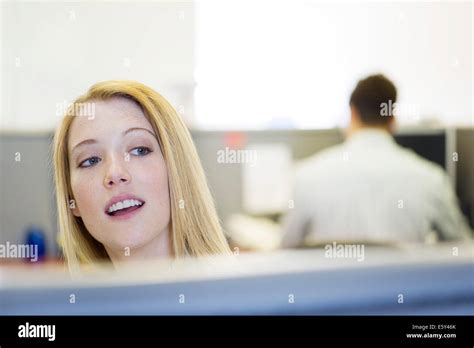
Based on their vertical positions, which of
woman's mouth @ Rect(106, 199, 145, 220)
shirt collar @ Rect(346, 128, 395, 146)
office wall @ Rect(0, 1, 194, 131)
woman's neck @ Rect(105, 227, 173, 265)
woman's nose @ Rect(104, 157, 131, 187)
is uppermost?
office wall @ Rect(0, 1, 194, 131)

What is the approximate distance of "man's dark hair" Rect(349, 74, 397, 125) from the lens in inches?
78.7

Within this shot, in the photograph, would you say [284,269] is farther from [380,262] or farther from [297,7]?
[297,7]

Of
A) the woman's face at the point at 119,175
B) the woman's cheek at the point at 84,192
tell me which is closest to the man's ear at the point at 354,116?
the woman's face at the point at 119,175

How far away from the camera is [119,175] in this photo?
1938 millimetres

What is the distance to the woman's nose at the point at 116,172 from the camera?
1.94m

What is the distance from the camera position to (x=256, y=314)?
78.7 inches

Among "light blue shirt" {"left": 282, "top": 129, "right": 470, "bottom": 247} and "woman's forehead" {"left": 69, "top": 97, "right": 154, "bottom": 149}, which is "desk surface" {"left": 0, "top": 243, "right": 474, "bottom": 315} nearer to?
"light blue shirt" {"left": 282, "top": 129, "right": 470, "bottom": 247}

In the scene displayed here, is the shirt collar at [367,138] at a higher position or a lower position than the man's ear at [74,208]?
higher

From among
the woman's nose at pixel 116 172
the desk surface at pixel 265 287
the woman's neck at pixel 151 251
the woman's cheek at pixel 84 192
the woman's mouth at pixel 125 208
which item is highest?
the woman's nose at pixel 116 172

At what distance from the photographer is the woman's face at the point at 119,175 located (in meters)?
1.94

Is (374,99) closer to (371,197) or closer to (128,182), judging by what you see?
(371,197)

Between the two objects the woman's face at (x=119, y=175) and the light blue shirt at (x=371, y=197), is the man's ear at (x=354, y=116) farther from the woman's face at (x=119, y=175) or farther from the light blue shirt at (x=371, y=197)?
the woman's face at (x=119, y=175)

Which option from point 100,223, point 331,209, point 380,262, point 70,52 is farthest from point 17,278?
point 380,262

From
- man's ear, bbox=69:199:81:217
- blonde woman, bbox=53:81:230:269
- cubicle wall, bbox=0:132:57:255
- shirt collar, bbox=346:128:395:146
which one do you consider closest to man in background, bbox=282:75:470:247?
shirt collar, bbox=346:128:395:146
